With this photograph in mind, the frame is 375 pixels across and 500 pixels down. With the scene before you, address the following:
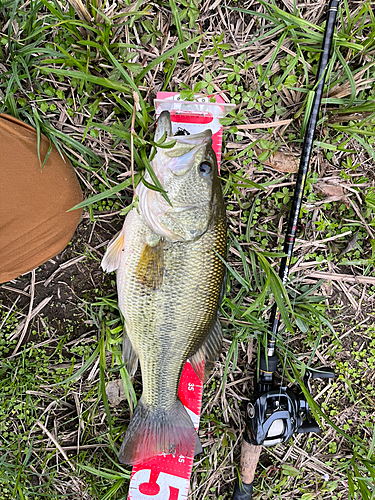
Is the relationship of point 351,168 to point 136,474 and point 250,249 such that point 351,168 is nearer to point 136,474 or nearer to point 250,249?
point 250,249

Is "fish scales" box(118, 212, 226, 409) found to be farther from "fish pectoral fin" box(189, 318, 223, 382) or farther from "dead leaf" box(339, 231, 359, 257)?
"dead leaf" box(339, 231, 359, 257)

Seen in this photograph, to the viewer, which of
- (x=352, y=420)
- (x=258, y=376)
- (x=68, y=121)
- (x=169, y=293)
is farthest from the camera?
(x=352, y=420)

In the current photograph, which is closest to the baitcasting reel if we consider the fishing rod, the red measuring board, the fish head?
the fishing rod

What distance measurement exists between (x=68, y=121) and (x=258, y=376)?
2.31 m

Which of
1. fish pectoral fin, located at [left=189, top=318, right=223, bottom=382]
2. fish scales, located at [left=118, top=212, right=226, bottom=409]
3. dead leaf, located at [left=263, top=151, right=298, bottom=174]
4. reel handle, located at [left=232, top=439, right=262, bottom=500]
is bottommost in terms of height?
reel handle, located at [left=232, top=439, right=262, bottom=500]

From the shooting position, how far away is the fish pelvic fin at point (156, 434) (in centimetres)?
226

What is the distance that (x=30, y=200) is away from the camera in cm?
200

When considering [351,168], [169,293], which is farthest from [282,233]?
[169,293]

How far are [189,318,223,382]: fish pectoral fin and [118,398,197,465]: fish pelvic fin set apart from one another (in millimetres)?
259

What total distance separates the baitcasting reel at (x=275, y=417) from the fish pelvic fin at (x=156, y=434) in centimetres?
44

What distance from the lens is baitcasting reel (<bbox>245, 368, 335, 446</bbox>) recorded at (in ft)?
7.48

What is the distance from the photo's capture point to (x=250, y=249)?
2457mm

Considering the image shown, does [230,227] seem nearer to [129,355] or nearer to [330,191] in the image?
[330,191]

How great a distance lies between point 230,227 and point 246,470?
1853mm
